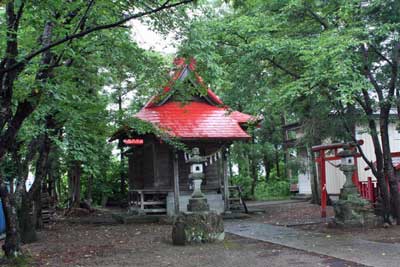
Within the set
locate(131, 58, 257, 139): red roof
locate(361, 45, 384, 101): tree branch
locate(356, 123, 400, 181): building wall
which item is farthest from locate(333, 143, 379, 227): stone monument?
locate(356, 123, 400, 181): building wall

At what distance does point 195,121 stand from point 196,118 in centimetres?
30

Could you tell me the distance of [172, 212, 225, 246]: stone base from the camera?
35.2 ft

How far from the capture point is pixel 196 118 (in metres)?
17.9

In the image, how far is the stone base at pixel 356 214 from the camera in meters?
12.3

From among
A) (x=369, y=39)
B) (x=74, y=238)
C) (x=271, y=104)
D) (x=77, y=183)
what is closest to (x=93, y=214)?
(x=77, y=183)

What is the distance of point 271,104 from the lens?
12055mm

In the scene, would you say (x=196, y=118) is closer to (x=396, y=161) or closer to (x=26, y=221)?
(x=396, y=161)

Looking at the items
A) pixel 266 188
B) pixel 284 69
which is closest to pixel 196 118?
pixel 284 69

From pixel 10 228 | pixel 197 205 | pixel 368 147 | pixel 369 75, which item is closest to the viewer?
pixel 10 228

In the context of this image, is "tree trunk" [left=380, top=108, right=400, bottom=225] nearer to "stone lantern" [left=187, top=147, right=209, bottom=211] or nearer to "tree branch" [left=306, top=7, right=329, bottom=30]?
"tree branch" [left=306, top=7, right=329, bottom=30]

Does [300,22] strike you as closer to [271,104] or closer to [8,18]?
[271,104]

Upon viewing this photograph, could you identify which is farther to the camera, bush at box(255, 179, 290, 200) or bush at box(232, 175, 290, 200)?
bush at box(255, 179, 290, 200)

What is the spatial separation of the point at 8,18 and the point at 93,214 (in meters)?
15.1

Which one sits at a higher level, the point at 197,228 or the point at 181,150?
the point at 181,150
